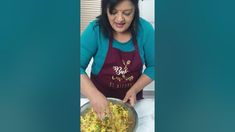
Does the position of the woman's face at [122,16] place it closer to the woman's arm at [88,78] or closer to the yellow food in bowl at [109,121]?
the woman's arm at [88,78]

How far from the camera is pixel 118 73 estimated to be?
1.04 meters

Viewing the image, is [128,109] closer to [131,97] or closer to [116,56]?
[131,97]

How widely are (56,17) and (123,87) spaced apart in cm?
28

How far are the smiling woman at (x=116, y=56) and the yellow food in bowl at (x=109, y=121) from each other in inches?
0.7

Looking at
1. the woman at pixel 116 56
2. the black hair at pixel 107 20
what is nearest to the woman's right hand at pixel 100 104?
the woman at pixel 116 56

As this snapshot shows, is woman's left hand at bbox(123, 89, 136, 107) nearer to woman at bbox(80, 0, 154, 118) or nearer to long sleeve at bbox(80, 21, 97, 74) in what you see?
woman at bbox(80, 0, 154, 118)

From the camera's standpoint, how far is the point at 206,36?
39.6 inches

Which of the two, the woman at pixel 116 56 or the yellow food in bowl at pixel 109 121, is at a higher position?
the woman at pixel 116 56

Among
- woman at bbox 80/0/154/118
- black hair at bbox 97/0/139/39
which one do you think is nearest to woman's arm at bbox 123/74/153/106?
woman at bbox 80/0/154/118

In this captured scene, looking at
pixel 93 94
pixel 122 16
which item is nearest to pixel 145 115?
pixel 93 94

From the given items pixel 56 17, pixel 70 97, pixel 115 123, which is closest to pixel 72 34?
pixel 56 17

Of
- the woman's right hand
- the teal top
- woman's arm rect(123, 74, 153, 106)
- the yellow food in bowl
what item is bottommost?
the yellow food in bowl

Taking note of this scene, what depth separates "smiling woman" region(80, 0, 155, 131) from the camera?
1.02 m

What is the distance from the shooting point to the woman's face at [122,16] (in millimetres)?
1004
